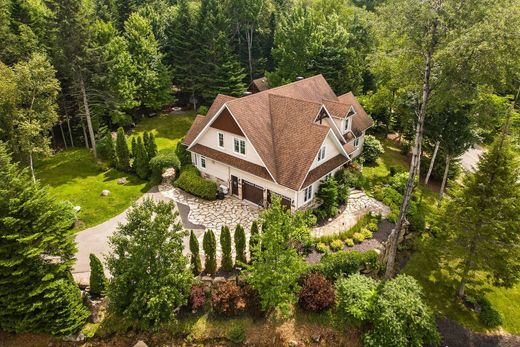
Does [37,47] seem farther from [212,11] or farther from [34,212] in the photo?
[34,212]

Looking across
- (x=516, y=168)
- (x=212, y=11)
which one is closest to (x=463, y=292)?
(x=516, y=168)

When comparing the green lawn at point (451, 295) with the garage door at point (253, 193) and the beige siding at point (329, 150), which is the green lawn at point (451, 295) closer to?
the beige siding at point (329, 150)

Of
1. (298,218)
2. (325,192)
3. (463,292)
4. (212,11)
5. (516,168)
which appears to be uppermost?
(212,11)

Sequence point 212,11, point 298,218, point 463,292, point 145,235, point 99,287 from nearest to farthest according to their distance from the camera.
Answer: point 145,235 < point 298,218 < point 99,287 < point 463,292 < point 212,11

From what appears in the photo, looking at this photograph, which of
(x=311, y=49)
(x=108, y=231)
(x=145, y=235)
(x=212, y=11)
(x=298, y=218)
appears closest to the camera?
(x=145, y=235)

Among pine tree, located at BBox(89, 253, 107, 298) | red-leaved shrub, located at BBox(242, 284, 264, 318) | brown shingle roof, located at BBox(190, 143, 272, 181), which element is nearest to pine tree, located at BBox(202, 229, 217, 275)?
red-leaved shrub, located at BBox(242, 284, 264, 318)
